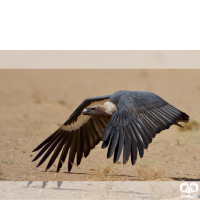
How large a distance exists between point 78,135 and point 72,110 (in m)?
4.85

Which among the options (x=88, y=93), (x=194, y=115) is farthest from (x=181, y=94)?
(x=88, y=93)

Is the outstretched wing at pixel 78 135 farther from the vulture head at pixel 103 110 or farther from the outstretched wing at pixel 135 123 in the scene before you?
the outstretched wing at pixel 135 123

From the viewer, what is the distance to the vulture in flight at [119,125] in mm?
4910

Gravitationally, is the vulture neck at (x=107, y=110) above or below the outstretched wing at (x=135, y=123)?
above

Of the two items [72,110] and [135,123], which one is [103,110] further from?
[72,110]

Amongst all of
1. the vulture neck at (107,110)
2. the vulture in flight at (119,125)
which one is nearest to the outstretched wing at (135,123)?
the vulture in flight at (119,125)

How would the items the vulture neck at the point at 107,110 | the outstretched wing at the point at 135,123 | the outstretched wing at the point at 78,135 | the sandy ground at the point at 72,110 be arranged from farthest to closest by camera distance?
the sandy ground at the point at 72,110, the outstretched wing at the point at 78,135, the vulture neck at the point at 107,110, the outstretched wing at the point at 135,123

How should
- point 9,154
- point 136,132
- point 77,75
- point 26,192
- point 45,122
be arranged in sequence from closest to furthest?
point 136,132
point 26,192
point 9,154
point 45,122
point 77,75

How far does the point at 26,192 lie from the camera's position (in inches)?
220

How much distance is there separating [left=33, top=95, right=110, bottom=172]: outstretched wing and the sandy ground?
1.36 ft

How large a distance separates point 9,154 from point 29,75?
5773 mm

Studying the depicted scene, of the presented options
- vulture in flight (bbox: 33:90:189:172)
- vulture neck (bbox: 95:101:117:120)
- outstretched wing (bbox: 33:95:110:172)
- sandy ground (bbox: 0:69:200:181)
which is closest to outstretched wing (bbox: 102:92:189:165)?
vulture in flight (bbox: 33:90:189:172)

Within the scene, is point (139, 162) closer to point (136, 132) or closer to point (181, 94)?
point (136, 132)

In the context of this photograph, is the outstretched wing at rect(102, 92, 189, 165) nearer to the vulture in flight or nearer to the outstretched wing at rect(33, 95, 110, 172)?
the vulture in flight
